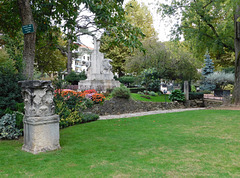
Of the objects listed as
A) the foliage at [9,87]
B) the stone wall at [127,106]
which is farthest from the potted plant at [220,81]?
the foliage at [9,87]

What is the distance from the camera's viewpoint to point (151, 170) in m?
3.49

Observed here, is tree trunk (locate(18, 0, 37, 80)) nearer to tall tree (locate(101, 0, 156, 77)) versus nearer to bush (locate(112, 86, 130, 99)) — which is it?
bush (locate(112, 86, 130, 99))

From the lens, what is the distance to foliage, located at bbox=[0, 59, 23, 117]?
640cm

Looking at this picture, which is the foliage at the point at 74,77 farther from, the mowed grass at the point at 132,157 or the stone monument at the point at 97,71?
the mowed grass at the point at 132,157

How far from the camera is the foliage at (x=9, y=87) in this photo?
6396 mm

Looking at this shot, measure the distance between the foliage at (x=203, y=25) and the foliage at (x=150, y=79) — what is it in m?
3.97

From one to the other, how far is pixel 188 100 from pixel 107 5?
38.1 feet

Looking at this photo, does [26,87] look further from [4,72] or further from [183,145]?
[183,145]

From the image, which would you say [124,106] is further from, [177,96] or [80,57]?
[80,57]

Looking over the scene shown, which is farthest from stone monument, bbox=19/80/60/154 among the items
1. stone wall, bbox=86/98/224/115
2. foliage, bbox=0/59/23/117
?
stone wall, bbox=86/98/224/115

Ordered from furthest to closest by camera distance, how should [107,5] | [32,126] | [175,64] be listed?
[175,64] < [107,5] < [32,126]

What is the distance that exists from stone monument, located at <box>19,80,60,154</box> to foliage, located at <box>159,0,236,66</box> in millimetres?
13221

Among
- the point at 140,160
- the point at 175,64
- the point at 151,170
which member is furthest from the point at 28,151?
the point at 175,64

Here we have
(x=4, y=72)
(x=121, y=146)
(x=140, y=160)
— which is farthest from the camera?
(x=4, y=72)
